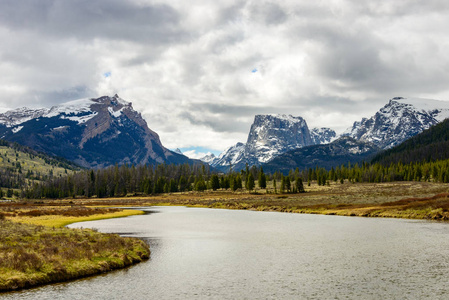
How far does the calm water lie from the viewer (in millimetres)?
23875

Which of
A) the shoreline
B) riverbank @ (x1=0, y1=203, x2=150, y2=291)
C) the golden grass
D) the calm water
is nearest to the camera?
the calm water

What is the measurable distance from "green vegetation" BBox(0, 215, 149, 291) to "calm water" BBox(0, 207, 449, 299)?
1293 millimetres

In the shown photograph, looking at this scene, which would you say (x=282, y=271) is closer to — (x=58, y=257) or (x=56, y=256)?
(x=58, y=257)

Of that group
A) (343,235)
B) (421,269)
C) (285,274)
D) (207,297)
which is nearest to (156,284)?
(207,297)

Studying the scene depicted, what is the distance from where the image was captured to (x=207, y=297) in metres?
23.0

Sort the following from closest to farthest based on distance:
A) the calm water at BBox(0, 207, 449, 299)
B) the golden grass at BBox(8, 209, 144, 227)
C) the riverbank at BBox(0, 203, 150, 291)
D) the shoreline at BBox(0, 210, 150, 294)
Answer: the calm water at BBox(0, 207, 449, 299)
the shoreline at BBox(0, 210, 150, 294)
the riverbank at BBox(0, 203, 150, 291)
the golden grass at BBox(8, 209, 144, 227)

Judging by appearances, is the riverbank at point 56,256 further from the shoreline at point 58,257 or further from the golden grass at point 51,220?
the golden grass at point 51,220

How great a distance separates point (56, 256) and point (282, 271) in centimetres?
1877

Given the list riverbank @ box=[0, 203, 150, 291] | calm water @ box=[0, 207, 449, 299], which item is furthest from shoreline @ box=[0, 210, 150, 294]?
calm water @ box=[0, 207, 449, 299]

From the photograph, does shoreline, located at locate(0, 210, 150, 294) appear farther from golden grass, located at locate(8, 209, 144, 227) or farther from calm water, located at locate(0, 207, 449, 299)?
golden grass, located at locate(8, 209, 144, 227)

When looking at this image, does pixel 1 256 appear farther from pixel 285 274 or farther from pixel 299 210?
pixel 299 210

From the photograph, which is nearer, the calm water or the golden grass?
the calm water

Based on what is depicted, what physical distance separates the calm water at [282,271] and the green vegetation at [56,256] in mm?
1293

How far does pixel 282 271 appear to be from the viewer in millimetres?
30109
